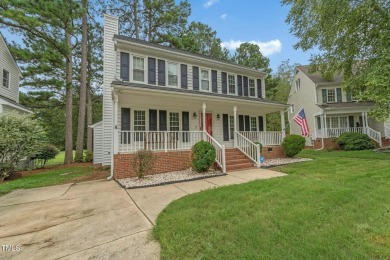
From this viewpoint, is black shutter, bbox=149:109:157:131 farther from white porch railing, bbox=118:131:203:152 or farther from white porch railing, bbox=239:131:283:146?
white porch railing, bbox=239:131:283:146

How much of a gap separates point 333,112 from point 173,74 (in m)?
15.7

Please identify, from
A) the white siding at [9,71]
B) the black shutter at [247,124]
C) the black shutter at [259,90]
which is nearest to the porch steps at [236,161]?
the black shutter at [247,124]

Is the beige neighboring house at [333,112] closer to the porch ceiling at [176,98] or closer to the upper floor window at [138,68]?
the porch ceiling at [176,98]

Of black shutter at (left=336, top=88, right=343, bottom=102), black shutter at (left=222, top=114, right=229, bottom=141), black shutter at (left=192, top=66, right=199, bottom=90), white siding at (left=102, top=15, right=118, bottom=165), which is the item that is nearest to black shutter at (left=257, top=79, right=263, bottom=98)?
black shutter at (left=222, top=114, right=229, bottom=141)

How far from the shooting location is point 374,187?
15.9ft

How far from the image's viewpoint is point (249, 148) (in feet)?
33.5

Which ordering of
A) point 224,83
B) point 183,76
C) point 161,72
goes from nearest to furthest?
point 161,72 → point 183,76 → point 224,83

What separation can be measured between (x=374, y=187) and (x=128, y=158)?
25.6 feet

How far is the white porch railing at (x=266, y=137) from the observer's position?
37.7 ft

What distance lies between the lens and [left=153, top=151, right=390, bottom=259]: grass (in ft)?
8.29

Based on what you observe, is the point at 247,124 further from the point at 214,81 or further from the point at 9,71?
the point at 9,71

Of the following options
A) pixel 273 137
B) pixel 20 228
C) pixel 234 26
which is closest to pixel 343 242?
pixel 20 228

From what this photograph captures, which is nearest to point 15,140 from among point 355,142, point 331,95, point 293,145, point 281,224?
point 281,224

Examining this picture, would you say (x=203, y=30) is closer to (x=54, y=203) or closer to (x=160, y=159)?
(x=160, y=159)
